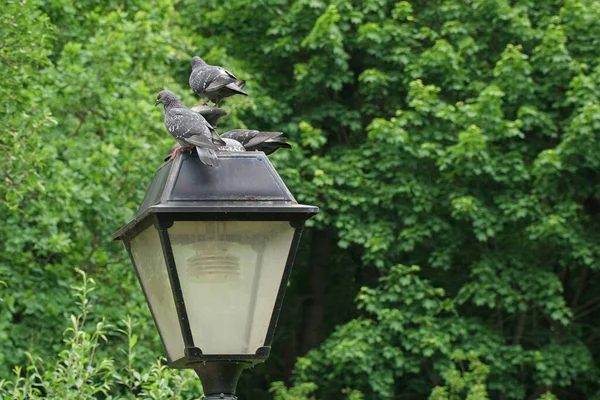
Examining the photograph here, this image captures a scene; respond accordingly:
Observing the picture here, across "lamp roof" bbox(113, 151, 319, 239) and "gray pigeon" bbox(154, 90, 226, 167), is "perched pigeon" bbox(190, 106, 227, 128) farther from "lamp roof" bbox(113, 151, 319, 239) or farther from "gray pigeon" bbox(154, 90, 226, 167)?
"lamp roof" bbox(113, 151, 319, 239)

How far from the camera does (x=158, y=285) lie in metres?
3.68

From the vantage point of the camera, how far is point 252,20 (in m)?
18.3

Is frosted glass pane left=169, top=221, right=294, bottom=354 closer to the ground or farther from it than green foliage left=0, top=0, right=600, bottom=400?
closer to the ground

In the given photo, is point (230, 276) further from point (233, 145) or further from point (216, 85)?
point (216, 85)

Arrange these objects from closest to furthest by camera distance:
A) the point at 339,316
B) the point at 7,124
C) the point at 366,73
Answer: the point at 7,124, the point at 366,73, the point at 339,316

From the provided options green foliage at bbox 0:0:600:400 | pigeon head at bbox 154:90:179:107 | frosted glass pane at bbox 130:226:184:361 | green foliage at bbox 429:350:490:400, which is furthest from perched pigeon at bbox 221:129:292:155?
green foliage at bbox 429:350:490:400

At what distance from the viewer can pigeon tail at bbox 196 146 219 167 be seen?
356 cm

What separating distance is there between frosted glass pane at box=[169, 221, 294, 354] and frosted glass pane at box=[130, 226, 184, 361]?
81 millimetres

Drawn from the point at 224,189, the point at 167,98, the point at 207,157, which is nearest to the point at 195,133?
the point at 207,157

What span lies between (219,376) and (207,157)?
66cm

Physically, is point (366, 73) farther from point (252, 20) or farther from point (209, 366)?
point (209, 366)

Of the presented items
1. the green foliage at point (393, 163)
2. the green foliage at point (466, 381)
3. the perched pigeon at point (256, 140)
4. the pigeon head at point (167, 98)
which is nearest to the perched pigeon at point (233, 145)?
the perched pigeon at point (256, 140)

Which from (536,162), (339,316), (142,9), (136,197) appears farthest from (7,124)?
(339,316)

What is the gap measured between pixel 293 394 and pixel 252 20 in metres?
5.89
